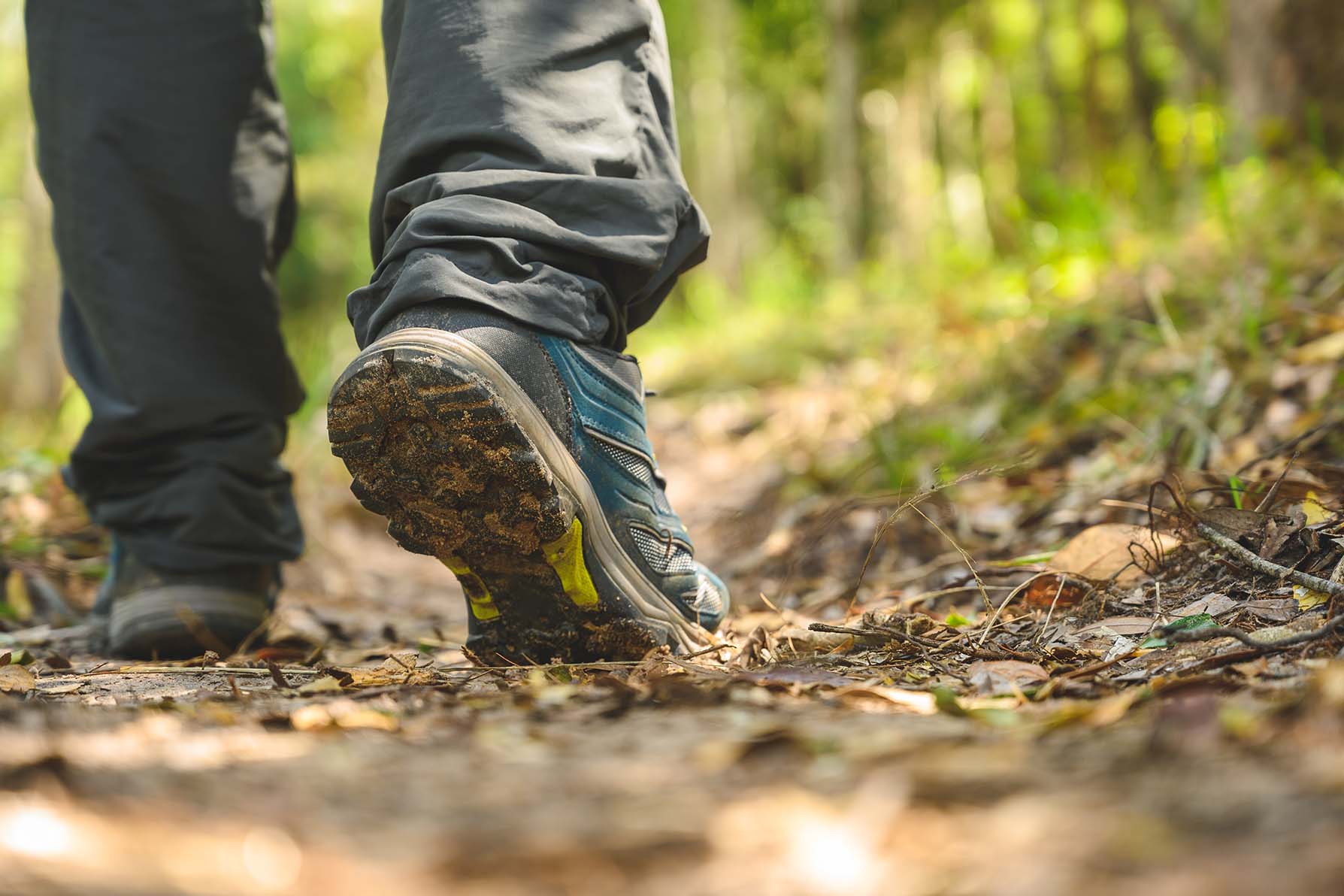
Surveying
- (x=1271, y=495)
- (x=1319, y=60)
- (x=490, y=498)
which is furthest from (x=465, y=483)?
(x=1319, y=60)

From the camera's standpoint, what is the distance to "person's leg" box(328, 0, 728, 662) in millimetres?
1178

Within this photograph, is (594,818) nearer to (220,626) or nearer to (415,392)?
(415,392)

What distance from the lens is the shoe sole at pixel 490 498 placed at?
1.14 m

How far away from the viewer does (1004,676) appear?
106 cm

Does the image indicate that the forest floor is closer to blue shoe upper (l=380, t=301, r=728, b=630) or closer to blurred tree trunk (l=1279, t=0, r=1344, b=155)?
blue shoe upper (l=380, t=301, r=728, b=630)

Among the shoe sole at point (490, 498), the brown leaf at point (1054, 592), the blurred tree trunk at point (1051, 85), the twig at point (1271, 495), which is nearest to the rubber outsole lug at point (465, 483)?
the shoe sole at point (490, 498)

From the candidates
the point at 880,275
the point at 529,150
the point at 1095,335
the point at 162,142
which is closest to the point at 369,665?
the point at 529,150

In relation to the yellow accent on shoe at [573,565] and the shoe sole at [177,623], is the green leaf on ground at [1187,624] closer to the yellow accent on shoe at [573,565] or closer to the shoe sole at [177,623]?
the yellow accent on shoe at [573,565]

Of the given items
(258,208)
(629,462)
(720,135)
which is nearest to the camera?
(629,462)

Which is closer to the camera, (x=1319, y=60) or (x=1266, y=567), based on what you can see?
(x=1266, y=567)

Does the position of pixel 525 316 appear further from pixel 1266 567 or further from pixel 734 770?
pixel 1266 567

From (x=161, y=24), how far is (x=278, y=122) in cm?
25

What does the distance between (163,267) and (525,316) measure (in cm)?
82

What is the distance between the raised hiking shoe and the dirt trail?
0.09 m
